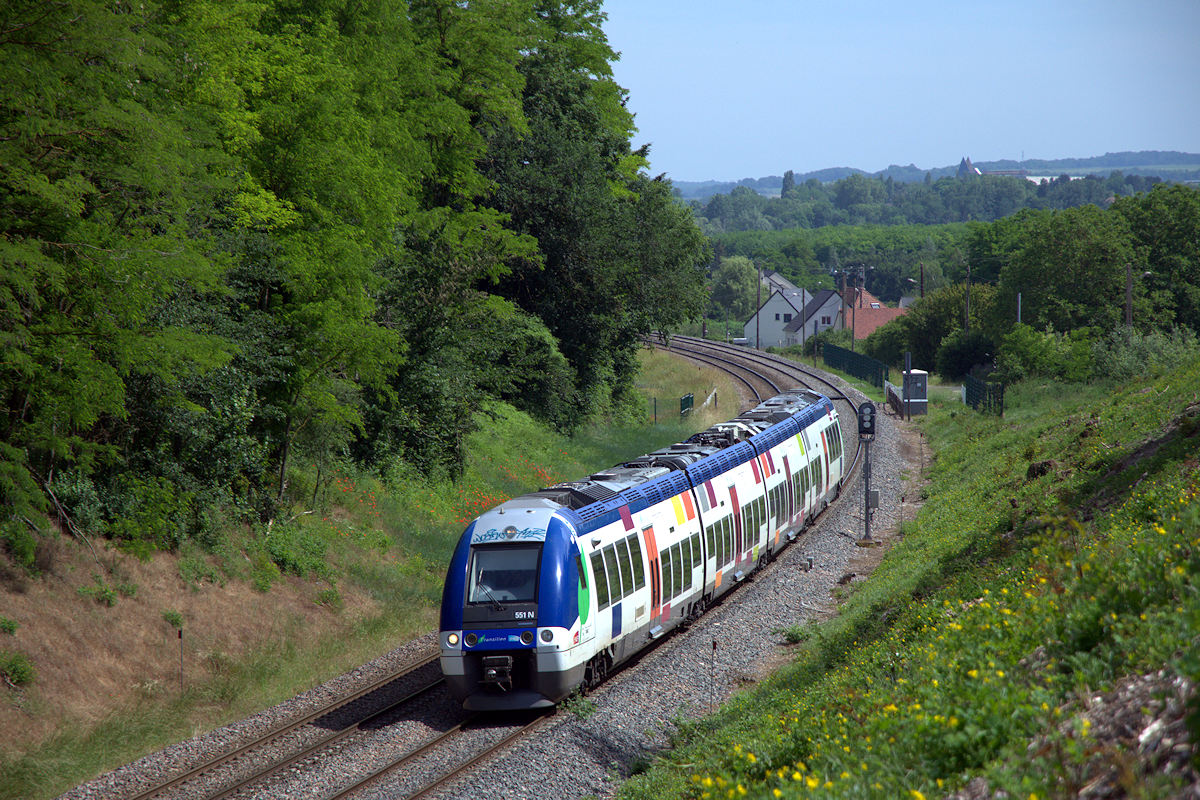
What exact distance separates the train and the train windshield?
16mm

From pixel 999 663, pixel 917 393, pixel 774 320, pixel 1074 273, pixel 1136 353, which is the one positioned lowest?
pixel 774 320


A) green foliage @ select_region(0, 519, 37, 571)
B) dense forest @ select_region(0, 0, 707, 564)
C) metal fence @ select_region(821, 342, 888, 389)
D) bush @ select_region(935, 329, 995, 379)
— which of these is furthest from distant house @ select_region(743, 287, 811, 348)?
green foliage @ select_region(0, 519, 37, 571)

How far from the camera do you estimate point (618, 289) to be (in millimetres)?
41375

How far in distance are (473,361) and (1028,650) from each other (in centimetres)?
2389

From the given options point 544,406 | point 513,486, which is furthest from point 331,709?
point 544,406

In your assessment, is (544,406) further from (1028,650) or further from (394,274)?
(1028,650)

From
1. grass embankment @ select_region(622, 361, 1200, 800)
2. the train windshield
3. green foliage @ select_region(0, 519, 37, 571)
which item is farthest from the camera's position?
green foliage @ select_region(0, 519, 37, 571)

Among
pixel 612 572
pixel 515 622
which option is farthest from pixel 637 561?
pixel 515 622

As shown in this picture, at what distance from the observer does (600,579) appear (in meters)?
15.4

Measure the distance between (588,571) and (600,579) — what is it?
0.43 m

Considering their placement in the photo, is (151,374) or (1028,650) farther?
(151,374)

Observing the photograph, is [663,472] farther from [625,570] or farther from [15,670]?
[15,670]

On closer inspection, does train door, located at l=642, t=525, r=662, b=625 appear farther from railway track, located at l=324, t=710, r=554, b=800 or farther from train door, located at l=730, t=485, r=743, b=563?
train door, located at l=730, t=485, r=743, b=563

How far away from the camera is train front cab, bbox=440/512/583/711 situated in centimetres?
1420
